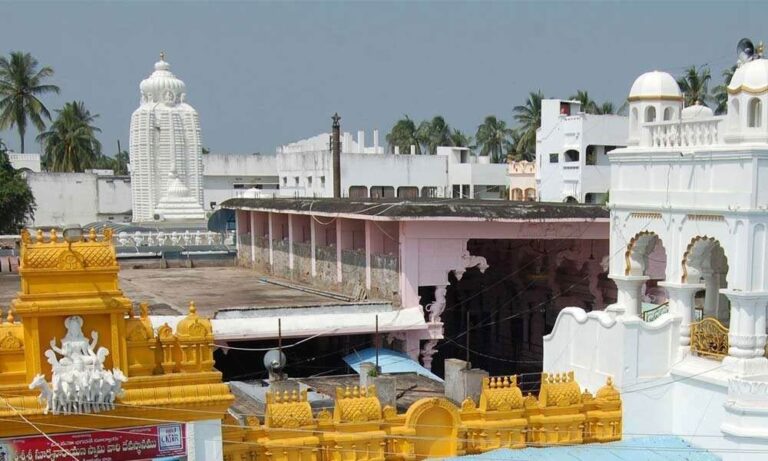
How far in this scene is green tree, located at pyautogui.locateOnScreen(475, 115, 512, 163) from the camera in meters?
83.8

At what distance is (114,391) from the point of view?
9305mm

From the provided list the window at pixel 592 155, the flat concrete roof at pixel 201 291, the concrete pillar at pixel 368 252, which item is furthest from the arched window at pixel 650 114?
the window at pixel 592 155

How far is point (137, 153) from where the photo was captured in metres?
53.9

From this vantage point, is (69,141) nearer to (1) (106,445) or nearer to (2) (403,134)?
(2) (403,134)

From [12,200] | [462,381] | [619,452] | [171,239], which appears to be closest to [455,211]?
[462,381]

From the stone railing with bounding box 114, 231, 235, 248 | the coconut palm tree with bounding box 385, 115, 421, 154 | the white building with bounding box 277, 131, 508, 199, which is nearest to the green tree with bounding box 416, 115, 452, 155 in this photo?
the coconut palm tree with bounding box 385, 115, 421, 154

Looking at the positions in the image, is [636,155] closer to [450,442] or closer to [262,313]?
[450,442]

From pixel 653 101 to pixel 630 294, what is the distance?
312cm

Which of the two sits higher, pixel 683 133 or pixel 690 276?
pixel 683 133

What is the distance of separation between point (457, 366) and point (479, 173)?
49.0 m

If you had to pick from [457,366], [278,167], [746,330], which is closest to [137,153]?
[278,167]

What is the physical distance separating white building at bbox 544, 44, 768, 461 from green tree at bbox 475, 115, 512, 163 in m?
70.2

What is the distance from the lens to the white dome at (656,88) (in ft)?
42.8

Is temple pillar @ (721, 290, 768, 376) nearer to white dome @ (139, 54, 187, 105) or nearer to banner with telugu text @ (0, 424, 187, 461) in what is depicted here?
banner with telugu text @ (0, 424, 187, 461)
